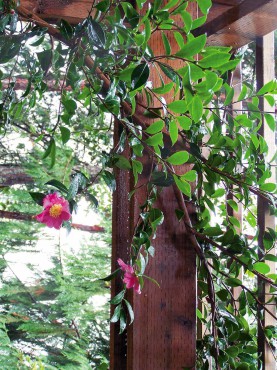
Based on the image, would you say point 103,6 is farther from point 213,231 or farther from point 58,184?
point 213,231

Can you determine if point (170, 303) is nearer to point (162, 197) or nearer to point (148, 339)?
point (148, 339)

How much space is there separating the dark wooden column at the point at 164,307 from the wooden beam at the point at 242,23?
1.18ft

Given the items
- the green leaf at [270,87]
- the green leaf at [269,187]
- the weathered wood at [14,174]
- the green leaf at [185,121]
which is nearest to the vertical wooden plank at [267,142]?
the green leaf at [269,187]

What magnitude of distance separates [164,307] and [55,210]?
33cm

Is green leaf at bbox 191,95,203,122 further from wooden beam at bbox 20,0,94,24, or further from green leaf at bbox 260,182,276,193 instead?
wooden beam at bbox 20,0,94,24

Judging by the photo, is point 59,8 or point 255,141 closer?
point 255,141

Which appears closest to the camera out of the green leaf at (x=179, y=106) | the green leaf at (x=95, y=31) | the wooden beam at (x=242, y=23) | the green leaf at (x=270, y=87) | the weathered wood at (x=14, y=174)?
the green leaf at (x=95, y=31)

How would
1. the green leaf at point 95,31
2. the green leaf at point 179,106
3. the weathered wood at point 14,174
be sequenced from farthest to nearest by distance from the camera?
the weathered wood at point 14,174 < the green leaf at point 179,106 < the green leaf at point 95,31

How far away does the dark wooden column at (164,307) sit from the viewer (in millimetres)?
909

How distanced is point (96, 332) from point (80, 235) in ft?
1.36

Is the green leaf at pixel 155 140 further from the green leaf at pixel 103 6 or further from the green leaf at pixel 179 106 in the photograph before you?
the green leaf at pixel 103 6

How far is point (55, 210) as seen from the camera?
2.28 ft

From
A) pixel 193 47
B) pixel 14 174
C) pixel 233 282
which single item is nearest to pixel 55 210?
pixel 193 47

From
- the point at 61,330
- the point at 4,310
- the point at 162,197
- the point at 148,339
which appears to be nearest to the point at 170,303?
the point at 148,339
